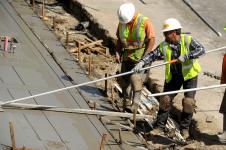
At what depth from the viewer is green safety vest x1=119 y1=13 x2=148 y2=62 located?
11703 millimetres

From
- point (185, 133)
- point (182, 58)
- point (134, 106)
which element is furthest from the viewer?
point (134, 106)

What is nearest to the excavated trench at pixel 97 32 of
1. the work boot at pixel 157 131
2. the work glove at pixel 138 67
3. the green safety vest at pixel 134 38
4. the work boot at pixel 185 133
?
the work boot at pixel 185 133

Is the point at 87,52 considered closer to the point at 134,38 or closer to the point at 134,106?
the point at 134,38

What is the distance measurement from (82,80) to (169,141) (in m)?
2.28

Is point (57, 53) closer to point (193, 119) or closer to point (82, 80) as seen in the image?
point (82, 80)

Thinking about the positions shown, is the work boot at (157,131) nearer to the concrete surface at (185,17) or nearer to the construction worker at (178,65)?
the construction worker at (178,65)

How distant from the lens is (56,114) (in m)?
11.2

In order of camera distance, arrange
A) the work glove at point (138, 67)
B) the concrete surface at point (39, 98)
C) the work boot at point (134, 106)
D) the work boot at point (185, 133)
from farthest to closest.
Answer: the work boot at point (134, 106), the work boot at point (185, 133), the work glove at point (138, 67), the concrete surface at point (39, 98)

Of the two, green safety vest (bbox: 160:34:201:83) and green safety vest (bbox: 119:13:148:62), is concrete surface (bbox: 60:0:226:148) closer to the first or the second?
green safety vest (bbox: 119:13:148:62)

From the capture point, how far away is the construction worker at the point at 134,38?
11.6m

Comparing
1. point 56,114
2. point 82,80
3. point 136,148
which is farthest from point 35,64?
point 136,148

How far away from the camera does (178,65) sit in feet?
35.9

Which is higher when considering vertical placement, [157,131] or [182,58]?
[182,58]

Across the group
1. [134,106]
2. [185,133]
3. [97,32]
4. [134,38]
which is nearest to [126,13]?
[134,38]
